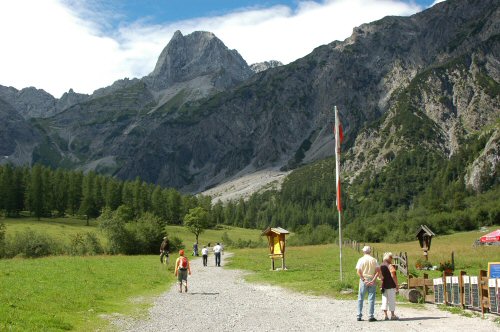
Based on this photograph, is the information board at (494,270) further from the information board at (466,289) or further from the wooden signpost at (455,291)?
the wooden signpost at (455,291)

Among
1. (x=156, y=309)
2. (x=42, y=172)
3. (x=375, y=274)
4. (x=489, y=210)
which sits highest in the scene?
(x=42, y=172)

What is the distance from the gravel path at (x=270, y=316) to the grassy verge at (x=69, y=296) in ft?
5.36

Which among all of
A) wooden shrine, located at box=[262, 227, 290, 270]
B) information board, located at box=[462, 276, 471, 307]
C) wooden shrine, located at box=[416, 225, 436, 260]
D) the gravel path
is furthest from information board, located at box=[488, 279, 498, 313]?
wooden shrine, located at box=[416, 225, 436, 260]

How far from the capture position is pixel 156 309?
22.5 m

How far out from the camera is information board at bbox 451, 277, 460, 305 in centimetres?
2159

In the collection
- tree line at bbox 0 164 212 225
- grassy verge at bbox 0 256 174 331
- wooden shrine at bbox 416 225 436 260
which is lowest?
grassy verge at bbox 0 256 174 331

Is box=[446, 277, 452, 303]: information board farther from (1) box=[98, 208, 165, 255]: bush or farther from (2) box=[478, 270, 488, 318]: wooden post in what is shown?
(1) box=[98, 208, 165, 255]: bush

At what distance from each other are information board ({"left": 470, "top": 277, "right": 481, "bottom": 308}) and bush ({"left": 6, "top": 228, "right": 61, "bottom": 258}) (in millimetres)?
61365

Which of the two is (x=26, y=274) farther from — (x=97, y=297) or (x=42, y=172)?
(x=42, y=172)

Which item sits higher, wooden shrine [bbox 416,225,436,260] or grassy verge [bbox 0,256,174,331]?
wooden shrine [bbox 416,225,436,260]

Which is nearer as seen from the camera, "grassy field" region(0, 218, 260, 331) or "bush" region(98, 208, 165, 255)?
"grassy field" region(0, 218, 260, 331)

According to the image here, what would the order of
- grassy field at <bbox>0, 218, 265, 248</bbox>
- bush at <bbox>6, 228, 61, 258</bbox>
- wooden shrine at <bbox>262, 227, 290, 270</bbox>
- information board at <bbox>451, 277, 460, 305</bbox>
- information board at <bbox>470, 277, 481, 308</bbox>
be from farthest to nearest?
grassy field at <bbox>0, 218, 265, 248</bbox>, bush at <bbox>6, 228, 61, 258</bbox>, wooden shrine at <bbox>262, 227, 290, 270</bbox>, information board at <bbox>451, 277, 460, 305</bbox>, information board at <bbox>470, 277, 481, 308</bbox>

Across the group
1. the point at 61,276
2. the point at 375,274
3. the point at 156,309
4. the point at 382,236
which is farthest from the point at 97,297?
the point at 382,236

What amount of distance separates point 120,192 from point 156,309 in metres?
147
